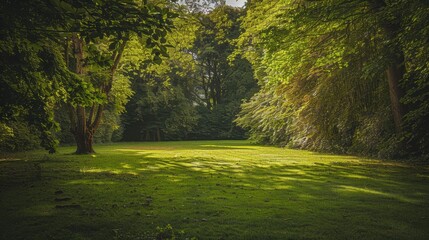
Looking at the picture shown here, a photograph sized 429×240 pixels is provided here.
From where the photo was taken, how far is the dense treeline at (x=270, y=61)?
13.6ft

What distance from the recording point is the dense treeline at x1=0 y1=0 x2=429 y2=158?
4.13m

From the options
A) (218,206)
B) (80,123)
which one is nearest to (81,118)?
(80,123)

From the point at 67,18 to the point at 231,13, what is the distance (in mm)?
35526

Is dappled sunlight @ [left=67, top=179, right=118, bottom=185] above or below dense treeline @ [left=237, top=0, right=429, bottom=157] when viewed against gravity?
below

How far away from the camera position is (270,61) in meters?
11.1

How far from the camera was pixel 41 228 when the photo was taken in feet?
11.8

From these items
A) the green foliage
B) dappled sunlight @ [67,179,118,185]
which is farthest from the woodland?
the green foliage

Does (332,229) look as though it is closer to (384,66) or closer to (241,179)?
(241,179)

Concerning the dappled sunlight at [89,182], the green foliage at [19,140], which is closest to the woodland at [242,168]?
the dappled sunlight at [89,182]

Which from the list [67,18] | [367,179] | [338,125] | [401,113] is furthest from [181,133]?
[67,18]

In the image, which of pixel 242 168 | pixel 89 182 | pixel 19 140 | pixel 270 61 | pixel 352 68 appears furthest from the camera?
pixel 19 140

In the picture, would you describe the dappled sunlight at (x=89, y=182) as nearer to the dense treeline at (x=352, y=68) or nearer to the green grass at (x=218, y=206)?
the green grass at (x=218, y=206)

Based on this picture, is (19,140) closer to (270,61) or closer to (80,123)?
(80,123)

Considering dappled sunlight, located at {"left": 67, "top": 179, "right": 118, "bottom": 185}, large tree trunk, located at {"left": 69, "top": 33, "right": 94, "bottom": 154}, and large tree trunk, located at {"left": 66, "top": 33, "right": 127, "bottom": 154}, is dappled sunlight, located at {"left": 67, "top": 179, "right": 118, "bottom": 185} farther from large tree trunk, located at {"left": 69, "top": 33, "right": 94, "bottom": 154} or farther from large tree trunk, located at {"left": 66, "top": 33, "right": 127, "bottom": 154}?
large tree trunk, located at {"left": 69, "top": 33, "right": 94, "bottom": 154}
